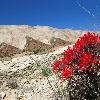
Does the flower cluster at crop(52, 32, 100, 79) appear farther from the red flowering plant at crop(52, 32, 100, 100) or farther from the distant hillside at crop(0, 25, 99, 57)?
the distant hillside at crop(0, 25, 99, 57)

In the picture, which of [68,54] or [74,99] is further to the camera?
[74,99]

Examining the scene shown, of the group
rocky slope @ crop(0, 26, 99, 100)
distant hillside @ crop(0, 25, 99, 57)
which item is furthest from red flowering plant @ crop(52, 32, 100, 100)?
distant hillside @ crop(0, 25, 99, 57)

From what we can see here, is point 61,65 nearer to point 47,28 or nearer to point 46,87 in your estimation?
point 46,87

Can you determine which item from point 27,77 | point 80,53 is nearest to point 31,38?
point 27,77

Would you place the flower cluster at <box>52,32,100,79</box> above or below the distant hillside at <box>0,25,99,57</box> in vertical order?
below

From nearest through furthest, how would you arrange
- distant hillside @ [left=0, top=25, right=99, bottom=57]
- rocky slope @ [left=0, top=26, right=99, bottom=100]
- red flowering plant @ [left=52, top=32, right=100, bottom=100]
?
red flowering plant @ [left=52, top=32, right=100, bottom=100] → rocky slope @ [left=0, top=26, right=99, bottom=100] → distant hillside @ [left=0, top=25, right=99, bottom=57]

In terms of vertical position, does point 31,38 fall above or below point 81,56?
above

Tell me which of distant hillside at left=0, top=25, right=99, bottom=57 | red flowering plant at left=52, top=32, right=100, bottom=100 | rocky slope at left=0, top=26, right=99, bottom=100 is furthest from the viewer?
distant hillside at left=0, top=25, right=99, bottom=57

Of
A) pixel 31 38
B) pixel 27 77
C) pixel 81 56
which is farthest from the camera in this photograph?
pixel 31 38

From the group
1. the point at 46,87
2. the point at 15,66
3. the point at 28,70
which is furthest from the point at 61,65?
the point at 15,66

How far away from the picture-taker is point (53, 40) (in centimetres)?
3541

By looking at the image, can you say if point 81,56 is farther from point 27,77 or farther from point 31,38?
point 31,38

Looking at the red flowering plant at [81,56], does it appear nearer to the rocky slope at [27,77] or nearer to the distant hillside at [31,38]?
the rocky slope at [27,77]

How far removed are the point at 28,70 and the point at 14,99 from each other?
13.8 ft
